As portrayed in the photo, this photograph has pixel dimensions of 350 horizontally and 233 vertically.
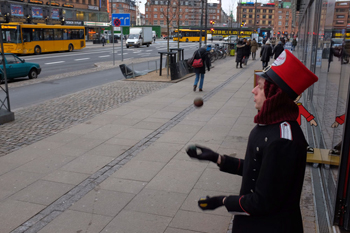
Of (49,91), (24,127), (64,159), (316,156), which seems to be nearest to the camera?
(316,156)

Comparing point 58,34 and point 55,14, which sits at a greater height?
point 55,14

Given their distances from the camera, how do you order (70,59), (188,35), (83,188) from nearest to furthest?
(83,188)
(70,59)
(188,35)

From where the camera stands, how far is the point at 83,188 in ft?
16.5

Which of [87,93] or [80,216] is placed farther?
[87,93]

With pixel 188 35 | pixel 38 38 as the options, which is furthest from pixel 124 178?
pixel 188 35

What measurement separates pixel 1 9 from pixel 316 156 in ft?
174

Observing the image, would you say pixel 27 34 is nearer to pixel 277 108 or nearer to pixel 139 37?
pixel 139 37

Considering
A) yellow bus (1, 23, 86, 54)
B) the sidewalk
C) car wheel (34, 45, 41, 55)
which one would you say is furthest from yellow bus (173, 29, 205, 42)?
the sidewalk

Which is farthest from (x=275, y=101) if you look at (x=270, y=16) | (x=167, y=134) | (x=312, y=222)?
(x=270, y=16)

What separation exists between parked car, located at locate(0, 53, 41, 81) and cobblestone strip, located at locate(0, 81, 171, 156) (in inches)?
211

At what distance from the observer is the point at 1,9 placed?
48875 mm

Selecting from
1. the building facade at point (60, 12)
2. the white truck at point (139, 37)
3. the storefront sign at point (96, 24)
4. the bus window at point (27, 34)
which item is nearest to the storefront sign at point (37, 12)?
the building facade at point (60, 12)

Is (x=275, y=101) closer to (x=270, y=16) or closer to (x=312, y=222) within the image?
(x=312, y=222)

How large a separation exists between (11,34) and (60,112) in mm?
25464
